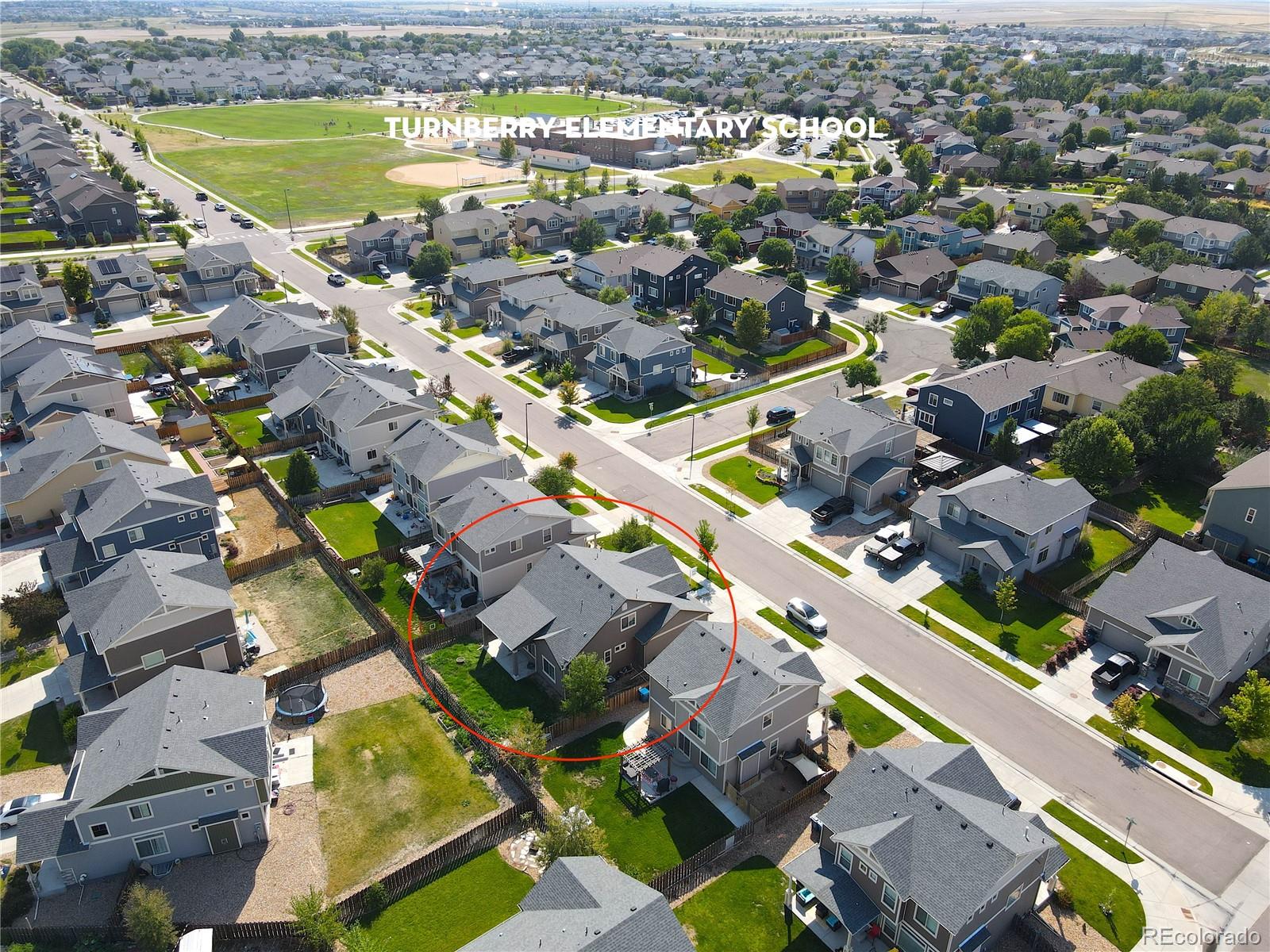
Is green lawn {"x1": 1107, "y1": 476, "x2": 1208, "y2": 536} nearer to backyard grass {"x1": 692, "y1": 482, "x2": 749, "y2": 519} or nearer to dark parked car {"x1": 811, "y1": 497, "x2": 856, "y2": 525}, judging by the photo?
dark parked car {"x1": 811, "y1": 497, "x2": 856, "y2": 525}

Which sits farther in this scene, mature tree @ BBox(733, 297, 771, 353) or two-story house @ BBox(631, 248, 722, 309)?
two-story house @ BBox(631, 248, 722, 309)

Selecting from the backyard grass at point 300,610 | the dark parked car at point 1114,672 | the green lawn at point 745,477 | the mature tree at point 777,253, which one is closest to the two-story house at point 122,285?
the backyard grass at point 300,610

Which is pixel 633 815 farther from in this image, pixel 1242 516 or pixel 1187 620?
pixel 1242 516

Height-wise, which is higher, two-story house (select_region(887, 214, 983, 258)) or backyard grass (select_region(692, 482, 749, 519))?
two-story house (select_region(887, 214, 983, 258))

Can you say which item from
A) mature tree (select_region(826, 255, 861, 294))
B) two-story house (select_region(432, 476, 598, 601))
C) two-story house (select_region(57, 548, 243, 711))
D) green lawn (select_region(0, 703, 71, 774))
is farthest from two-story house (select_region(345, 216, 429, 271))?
green lawn (select_region(0, 703, 71, 774))

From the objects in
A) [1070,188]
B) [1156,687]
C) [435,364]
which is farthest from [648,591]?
[1070,188]

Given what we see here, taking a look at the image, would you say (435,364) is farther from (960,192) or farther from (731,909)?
(960,192)

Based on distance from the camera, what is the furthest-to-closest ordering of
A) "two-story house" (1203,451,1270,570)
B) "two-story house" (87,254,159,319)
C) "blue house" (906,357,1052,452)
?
"two-story house" (87,254,159,319) → "blue house" (906,357,1052,452) → "two-story house" (1203,451,1270,570)
